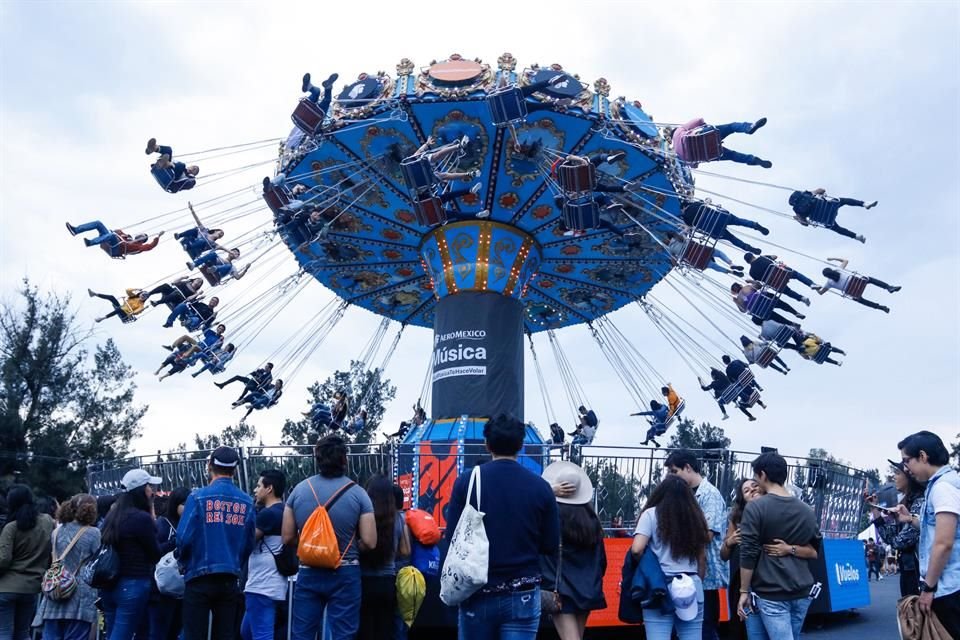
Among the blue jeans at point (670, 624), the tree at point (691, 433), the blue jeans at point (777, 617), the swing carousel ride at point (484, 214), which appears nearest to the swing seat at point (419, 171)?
the swing carousel ride at point (484, 214)

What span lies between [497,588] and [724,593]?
501cm

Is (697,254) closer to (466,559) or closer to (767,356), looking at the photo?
(767,356)

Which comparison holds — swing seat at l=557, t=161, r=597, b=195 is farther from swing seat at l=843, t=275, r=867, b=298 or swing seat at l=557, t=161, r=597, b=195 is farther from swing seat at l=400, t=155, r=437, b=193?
swing seat at l=843, t=275, r=867, b=298

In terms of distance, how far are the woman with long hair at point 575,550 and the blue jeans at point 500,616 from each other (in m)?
1.02

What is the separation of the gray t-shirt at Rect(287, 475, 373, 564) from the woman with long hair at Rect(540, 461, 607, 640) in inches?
49.8

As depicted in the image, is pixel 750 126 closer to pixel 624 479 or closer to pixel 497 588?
pixel 624 479

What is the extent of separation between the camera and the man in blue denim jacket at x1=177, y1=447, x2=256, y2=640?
559cm

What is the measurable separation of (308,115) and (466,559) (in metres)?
10.3

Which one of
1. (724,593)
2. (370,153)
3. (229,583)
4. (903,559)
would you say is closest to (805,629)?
(724,593)

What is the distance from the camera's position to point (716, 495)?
6312 mm

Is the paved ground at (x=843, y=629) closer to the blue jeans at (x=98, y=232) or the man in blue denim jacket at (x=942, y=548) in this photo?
the man in blue denim jacket at (x=942, y=548)

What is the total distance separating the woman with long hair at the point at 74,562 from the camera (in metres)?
6.93

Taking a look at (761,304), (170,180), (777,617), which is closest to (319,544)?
(777,617)

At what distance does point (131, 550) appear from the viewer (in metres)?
6.30
